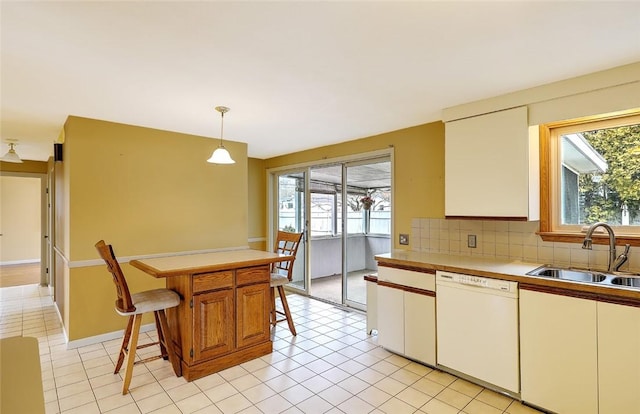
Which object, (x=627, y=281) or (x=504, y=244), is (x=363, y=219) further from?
(x=627, y=281)

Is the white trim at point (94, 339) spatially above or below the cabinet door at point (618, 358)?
below

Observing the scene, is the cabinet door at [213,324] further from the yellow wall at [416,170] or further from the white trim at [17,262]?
the white trim at [17,262]

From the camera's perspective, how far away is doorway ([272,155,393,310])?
4.42 m

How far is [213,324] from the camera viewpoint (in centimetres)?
274

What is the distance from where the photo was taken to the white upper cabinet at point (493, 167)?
102 inches

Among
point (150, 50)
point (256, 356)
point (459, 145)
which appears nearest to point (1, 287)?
point (256, 356)

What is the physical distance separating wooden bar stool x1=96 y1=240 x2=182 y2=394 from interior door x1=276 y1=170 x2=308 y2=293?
262 centimetres

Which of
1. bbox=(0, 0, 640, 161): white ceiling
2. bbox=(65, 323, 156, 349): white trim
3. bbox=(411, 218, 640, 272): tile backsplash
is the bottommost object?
bbox=(65, 323, 156, 349): white trim

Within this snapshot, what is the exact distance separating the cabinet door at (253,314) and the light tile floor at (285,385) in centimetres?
20

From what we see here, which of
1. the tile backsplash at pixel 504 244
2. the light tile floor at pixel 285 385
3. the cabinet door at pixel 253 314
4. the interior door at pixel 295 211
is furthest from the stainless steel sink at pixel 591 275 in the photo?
the interior door at pixel 295 211

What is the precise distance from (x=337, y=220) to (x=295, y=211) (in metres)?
0.73

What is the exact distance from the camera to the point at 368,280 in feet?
11.4

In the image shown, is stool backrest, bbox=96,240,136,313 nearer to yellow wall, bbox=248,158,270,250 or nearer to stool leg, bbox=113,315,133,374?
stool leg, bbox=113,315,133,374

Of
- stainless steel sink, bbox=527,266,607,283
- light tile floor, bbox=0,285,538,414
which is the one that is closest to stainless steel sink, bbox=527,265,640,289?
stainless steel sink, bbox=527,266,607,283
